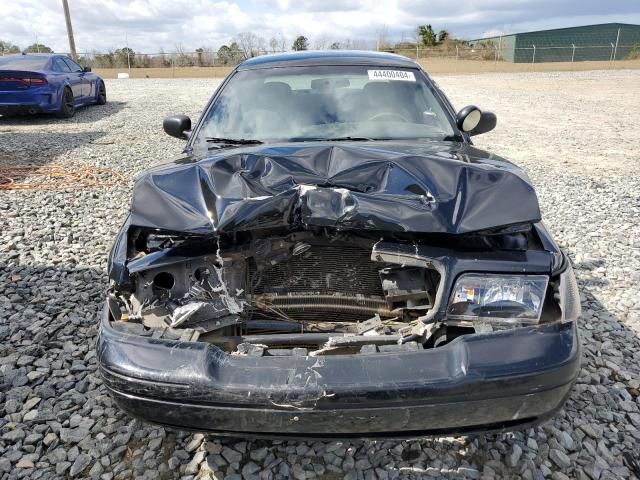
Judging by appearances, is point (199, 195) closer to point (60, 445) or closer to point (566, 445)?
point (60, 445)

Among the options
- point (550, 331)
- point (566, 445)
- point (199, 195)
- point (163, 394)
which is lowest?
point (566, 445)

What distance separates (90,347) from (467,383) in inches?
92.9

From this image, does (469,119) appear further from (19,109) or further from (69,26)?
(69,26)

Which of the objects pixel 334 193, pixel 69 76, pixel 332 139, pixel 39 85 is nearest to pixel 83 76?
pixel 69 76

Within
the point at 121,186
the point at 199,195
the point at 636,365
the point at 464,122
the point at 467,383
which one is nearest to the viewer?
the point at 467,383

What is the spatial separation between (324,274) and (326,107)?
4.73 feet

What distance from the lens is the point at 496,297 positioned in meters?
1.87

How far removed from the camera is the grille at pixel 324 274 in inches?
85.8

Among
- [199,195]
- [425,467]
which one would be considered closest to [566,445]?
[425,467]

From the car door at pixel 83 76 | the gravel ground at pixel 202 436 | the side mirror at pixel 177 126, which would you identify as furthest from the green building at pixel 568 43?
the side mirror at pixel 177 126

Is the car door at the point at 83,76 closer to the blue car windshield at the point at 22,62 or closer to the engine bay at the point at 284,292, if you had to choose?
the blue car windshield at the point at 22,62

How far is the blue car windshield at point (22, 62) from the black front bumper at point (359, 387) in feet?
35.8

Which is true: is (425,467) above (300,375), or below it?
below

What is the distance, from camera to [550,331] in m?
1.78
